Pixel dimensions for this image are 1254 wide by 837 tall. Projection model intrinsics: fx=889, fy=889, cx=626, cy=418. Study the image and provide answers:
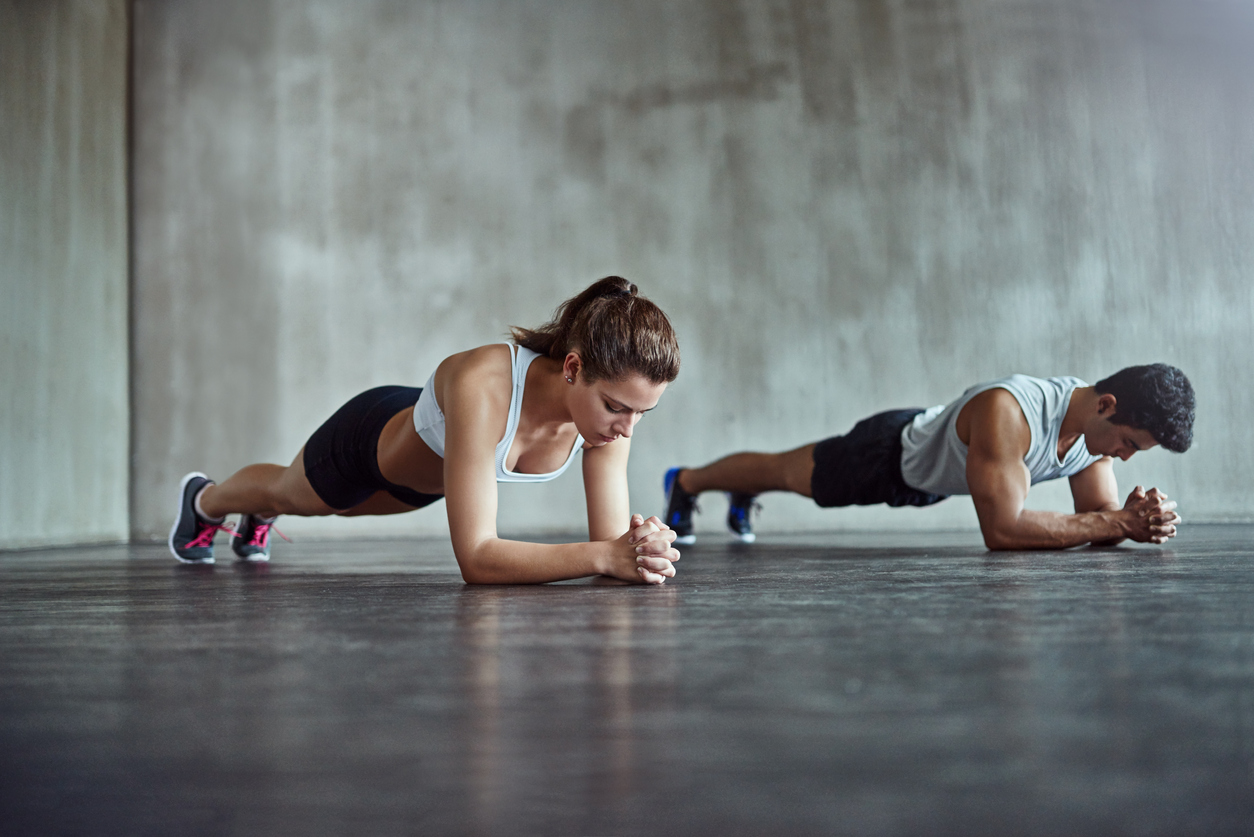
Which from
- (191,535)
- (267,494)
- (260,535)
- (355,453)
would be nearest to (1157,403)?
(355,453)

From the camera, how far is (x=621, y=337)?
137 centimetres

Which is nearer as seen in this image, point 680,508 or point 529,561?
point 529,561

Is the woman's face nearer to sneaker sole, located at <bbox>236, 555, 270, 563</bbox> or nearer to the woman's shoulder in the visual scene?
the woman's shoulder

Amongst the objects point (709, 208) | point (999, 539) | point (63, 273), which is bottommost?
point (999, 539)

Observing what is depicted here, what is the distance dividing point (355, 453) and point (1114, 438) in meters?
1.87

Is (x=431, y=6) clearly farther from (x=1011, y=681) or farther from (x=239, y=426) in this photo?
(x=1011, y=681)

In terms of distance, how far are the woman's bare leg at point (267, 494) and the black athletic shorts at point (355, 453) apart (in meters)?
0.07

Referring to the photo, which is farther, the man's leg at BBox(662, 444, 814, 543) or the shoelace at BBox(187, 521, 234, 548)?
the man's leg at BBox(662, 444, 814, 543)

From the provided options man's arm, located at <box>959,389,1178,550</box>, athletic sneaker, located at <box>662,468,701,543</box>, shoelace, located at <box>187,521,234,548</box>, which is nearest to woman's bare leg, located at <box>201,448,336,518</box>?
shoelace, located at <box>187,521,234,548</box>

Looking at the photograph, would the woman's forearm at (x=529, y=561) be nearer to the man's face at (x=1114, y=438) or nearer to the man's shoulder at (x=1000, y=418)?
the man's shoulder at (x=1000, y=418)

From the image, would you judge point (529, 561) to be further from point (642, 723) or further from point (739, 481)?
point (739, 481)

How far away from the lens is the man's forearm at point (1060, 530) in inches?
87.7

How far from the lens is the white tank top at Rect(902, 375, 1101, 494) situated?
7.69 feet

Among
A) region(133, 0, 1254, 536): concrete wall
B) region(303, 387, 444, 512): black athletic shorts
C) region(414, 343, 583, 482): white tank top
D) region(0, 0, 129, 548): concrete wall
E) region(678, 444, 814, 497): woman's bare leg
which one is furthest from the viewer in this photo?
region(133, 0, 1254, 536): concrete wall
